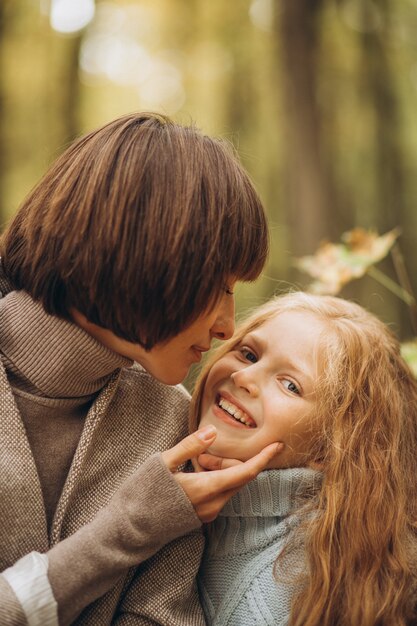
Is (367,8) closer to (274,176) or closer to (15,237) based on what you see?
(274,176)

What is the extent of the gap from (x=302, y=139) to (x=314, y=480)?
4115 mm

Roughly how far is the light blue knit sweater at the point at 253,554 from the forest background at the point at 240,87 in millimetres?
5121

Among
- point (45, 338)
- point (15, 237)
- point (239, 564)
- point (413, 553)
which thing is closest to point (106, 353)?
point (45, 338)

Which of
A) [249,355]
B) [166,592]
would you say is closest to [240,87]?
[249,355]

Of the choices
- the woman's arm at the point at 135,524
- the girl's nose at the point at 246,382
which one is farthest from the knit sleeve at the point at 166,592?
the girl's nose at the point at 246,382

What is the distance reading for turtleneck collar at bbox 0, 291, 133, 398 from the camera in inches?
61.2

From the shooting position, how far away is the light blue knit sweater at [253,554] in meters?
1.58

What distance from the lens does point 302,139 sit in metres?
5.37

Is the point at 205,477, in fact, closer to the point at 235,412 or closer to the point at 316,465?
the point at 235,412

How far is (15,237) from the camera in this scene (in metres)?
1.66

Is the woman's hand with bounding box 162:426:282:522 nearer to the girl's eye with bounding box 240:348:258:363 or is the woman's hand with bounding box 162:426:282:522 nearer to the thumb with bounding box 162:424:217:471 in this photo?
the thumb with bounding box 162:424:217:471

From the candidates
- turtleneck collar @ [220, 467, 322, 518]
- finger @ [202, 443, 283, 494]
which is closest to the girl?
turtleneck collar @ [220, 467, 322, 518]

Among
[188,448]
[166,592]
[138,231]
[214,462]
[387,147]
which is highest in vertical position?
[138,231]

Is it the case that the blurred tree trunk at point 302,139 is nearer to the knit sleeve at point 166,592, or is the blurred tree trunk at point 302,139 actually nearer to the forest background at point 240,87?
the forest background at point 240,87
